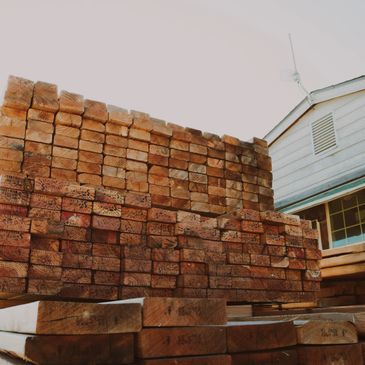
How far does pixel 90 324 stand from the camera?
2.06m

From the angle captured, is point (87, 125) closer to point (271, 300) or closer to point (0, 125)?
point (0, 125)

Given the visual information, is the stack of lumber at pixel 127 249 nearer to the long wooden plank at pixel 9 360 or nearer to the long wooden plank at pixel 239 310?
the long wooden plank at pixel 239 310

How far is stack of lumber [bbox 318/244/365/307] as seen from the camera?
7070 millimetres

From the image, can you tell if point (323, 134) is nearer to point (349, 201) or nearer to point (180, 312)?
point (349, 201)

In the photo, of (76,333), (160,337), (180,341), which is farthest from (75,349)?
(180,341)

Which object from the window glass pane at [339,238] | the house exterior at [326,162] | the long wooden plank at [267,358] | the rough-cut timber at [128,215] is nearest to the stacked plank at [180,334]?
the long wooden plank at [267,358]

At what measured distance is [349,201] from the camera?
Result: 31.4ft

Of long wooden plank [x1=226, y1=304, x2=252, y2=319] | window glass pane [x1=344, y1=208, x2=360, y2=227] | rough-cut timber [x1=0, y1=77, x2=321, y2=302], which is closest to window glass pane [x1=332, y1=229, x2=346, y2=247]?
window glass pane [x1=344, y1=208, x2=360, y2=227]

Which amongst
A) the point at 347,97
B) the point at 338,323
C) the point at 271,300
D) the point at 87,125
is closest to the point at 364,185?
the point at 347,97

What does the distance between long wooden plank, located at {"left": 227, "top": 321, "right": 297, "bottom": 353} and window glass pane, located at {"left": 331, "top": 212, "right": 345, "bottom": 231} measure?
758 centimetres

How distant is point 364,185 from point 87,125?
617 cm

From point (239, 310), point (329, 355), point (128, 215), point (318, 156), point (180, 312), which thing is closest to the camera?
point (180, 312)

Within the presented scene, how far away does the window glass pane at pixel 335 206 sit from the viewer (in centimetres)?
981

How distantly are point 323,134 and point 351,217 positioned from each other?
2.55 meters
